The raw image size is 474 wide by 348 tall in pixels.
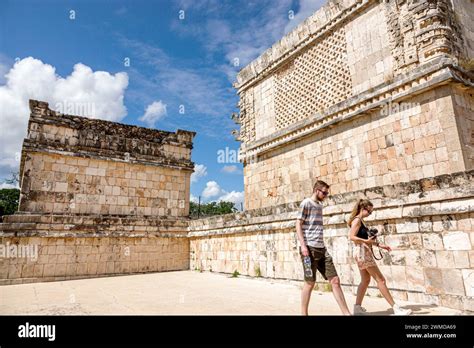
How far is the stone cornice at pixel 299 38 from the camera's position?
843 centimetres

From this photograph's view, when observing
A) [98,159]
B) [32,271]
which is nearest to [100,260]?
[32,271]

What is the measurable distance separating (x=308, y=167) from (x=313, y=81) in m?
2.77

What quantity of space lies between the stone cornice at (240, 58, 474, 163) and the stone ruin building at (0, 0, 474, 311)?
0.03 metres

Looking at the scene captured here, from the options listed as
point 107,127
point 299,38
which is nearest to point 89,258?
point 107,127

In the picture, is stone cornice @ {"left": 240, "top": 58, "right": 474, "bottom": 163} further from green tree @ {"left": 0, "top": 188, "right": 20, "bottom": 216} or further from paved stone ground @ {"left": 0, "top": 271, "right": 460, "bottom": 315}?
green tree @ {"left": 0, "top": 188, "right": 20, "bottom": 216}

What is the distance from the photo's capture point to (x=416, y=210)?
4316 millimetres

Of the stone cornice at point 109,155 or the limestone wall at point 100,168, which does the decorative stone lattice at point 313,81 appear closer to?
the stone cornice at point 109,155

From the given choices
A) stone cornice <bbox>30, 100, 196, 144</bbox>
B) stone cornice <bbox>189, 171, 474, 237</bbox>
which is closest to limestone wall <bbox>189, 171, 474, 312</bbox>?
stone cornice <bbox>189, 171, 474, 237</bbox>

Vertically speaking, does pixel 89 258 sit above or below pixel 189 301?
above

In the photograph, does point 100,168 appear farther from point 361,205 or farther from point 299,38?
point 361,205

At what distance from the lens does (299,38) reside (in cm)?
983

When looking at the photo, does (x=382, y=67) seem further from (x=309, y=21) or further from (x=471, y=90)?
(x=309, y=21)

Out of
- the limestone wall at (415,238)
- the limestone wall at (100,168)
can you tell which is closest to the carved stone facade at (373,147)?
the limestone wall at (415,238)
